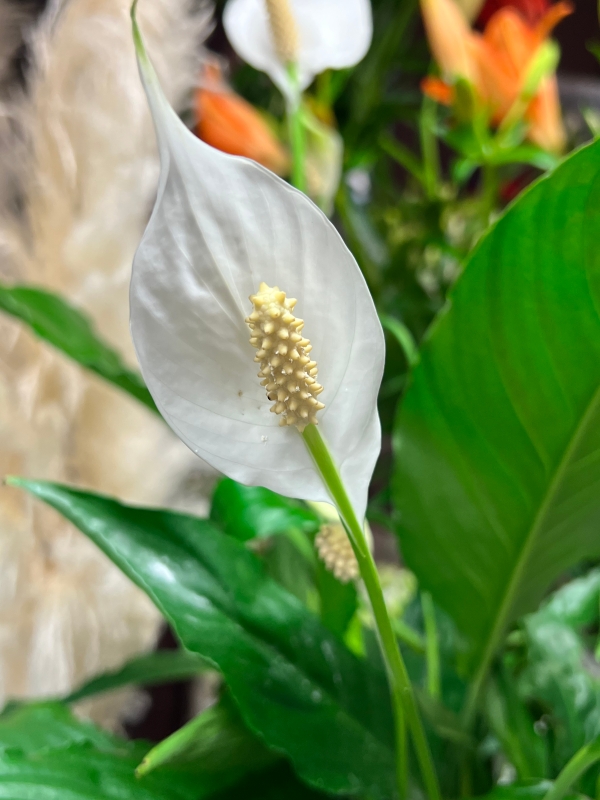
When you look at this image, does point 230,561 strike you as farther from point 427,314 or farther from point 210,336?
point 427,314

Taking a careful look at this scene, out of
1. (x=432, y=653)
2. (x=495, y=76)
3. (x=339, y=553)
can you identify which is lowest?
(x=432, y=653)

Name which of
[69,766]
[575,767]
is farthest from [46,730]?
[575,767]

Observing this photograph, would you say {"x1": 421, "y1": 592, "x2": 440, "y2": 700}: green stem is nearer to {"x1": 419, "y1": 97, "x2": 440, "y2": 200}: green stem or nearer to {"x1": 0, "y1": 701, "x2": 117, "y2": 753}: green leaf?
{"x1": 0, "y1": 701, "x2": 117, "y2": 753}: green leaf

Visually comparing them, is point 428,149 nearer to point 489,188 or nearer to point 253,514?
point 489,188

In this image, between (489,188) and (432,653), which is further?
(489,188)

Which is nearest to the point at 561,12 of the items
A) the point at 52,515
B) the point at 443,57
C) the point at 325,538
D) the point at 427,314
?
the point at 443,57

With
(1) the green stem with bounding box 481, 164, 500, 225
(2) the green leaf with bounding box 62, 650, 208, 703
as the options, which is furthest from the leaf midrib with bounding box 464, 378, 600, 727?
(1) the green stem with bounding box 481, 164, 500, 225
